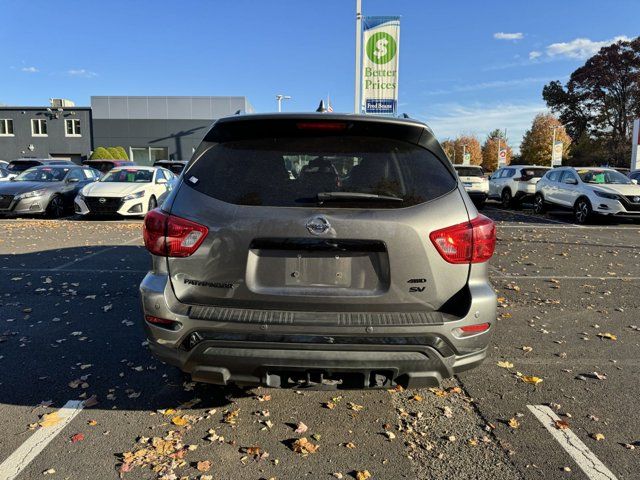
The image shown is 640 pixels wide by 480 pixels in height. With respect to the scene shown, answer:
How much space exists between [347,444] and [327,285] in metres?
1.05

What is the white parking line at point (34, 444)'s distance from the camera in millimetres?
2674

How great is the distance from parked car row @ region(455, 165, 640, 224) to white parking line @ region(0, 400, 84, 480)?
31.0ft

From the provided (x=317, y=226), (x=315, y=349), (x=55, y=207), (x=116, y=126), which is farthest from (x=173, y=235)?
(x=116, y=126)

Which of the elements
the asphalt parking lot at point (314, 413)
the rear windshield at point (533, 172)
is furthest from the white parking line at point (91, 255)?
the rear windshield at point (533, 172)

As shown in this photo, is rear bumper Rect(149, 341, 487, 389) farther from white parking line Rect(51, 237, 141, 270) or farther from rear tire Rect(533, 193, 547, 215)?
rear tire Rect(533, 193, 547, 215)

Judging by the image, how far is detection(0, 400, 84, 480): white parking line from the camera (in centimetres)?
267

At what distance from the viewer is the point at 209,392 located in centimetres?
358

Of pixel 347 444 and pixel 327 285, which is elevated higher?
pixel 327 285

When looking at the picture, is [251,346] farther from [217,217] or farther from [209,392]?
[209,392]

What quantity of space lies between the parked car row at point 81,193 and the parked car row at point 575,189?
9058mm

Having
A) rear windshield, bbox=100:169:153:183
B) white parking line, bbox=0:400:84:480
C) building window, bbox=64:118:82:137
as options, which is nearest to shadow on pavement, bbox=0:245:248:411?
white parking line, bbox=0:400:84:480

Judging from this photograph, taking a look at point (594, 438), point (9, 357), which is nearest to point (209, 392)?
point (9, 357)

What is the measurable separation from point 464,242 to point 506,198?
1930 centimetres

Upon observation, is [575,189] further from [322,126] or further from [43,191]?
[43,191]
